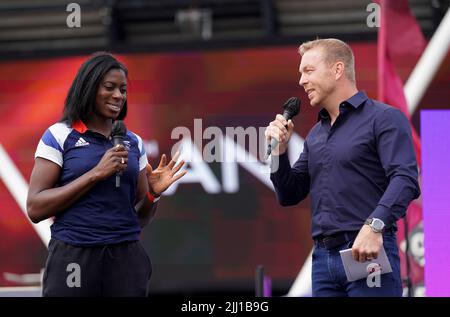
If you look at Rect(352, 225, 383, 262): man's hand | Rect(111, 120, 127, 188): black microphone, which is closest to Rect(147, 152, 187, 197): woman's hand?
Rect(111, 120, 127, 188): black microphone

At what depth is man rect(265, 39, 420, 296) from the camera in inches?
133

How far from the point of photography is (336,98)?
370cm

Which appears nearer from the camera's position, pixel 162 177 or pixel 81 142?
pixel 81 142

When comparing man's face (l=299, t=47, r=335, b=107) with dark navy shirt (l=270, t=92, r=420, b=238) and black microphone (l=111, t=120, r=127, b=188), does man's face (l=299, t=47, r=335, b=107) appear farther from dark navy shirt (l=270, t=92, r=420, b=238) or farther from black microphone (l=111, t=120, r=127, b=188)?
black microphone (l=111, t=120, r=127, b=188)

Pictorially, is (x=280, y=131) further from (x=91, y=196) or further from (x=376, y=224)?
(x=91, y=196)

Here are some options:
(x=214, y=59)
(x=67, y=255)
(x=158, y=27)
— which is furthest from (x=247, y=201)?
(x=67, y=255)

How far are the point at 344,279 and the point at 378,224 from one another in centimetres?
29

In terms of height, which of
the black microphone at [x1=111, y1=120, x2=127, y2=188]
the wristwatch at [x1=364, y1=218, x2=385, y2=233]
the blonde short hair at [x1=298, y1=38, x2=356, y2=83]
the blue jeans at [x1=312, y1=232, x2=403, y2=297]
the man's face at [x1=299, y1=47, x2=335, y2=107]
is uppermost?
the blonde short hair at [x1=298, y1=38, x2=356, y2=83]

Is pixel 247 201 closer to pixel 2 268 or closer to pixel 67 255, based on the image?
pixel 2 268

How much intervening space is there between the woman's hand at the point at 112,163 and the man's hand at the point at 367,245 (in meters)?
0.97

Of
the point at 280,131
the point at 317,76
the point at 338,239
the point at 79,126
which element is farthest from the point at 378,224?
the point at 79,126

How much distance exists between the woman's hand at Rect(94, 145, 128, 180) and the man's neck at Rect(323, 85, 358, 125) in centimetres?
89

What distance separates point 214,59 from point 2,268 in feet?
9.26

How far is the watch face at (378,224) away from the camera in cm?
331
